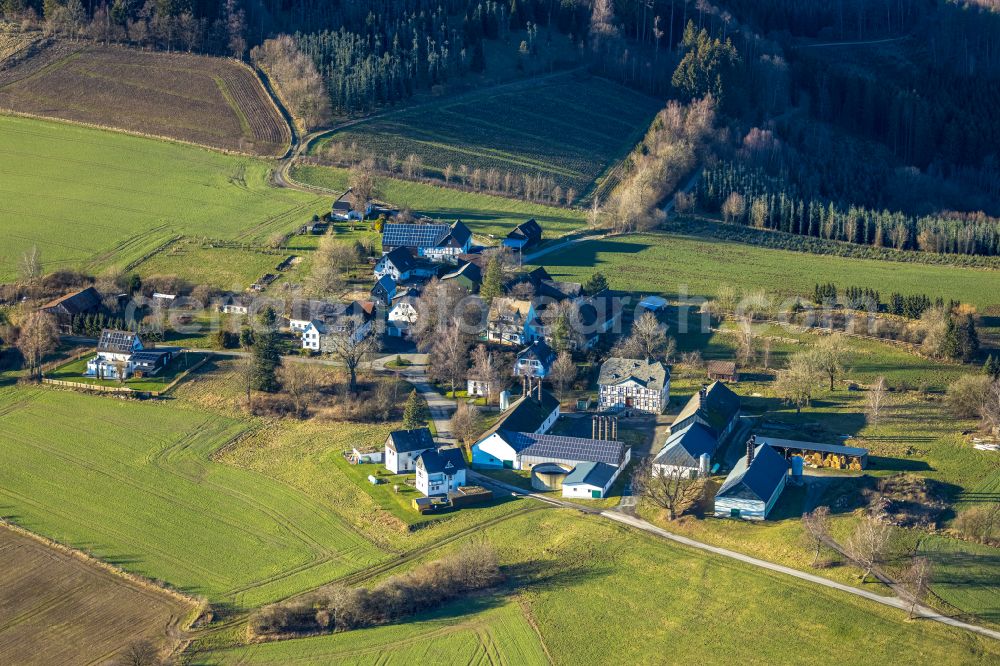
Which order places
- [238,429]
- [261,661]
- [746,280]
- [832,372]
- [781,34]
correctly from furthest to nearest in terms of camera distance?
1. [781,34]
2. [746,280]
3. [832,372]
4. [238,429]
5. [261,661]

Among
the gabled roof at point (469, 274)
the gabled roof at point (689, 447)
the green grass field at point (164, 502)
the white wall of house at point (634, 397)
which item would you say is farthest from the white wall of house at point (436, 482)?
the gabled roof at point (469, 274)

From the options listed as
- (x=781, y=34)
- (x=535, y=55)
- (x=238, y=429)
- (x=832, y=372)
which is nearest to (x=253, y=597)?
(x=238, y=429)

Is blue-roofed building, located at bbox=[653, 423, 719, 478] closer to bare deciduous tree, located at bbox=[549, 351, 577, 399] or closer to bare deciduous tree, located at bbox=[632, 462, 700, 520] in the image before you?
bare deciduous tree, located at bbox=[632, 462, 700, 520]

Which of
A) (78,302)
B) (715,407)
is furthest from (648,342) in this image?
(78,302)

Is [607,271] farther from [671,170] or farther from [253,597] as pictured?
[253,597]

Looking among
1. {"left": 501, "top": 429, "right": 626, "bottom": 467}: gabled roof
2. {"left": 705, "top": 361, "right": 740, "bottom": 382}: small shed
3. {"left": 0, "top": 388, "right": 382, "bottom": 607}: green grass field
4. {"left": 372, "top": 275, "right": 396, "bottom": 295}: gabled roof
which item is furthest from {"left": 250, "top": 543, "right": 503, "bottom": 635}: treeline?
{"left": 372, "top": 275, "right": 396, "bottom": 295}: gabled roof

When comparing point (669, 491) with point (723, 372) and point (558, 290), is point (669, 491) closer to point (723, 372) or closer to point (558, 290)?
point (723, 372)

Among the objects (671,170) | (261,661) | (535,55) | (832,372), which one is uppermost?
(535,55)
